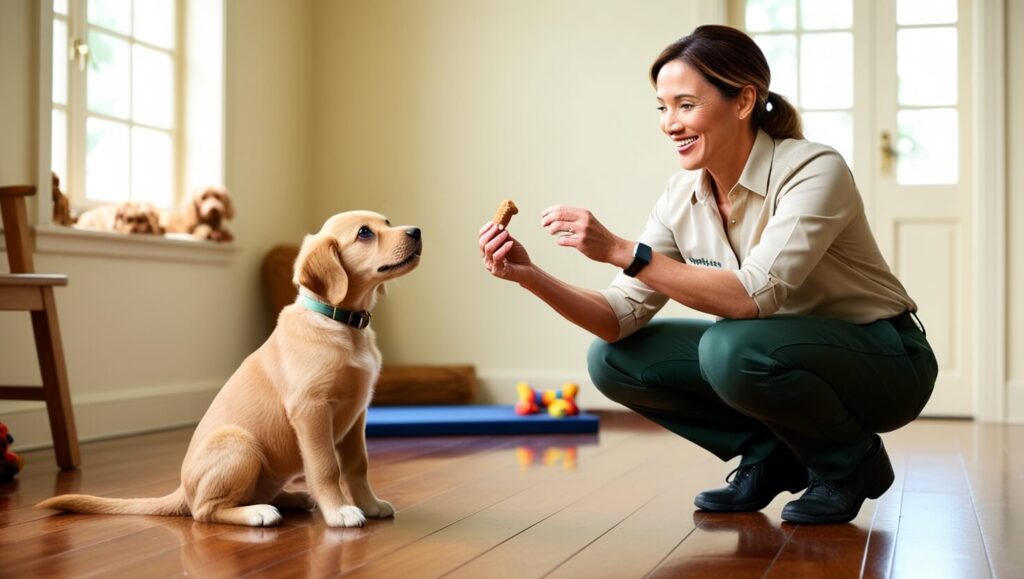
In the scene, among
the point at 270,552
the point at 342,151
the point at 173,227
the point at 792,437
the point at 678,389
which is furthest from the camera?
the point at 342,151

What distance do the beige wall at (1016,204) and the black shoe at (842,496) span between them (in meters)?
2.69

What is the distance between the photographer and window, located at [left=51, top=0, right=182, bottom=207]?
3.84 meters

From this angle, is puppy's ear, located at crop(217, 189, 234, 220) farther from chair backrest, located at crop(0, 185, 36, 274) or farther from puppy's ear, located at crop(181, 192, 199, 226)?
chair backrest, located at crop(0, 185, 36, 274)

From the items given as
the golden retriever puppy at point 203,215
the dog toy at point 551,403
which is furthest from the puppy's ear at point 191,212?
the dog toy at point 551,403

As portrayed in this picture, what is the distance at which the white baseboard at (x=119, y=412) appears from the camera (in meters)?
3.42

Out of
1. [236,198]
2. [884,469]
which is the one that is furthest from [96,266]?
[884,469]

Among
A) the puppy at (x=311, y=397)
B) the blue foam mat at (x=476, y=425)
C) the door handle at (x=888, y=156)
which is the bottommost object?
the blue foam mat at (x=476, y=425)

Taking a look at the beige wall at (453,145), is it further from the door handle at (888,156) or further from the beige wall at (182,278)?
the door handle at (888,156)

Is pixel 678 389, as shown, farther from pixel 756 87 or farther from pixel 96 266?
pixel 96 266

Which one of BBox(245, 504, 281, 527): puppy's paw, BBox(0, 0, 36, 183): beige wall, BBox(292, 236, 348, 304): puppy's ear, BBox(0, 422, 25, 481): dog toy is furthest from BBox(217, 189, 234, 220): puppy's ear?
BBox(245, 504, 281, 527): puppy's paw

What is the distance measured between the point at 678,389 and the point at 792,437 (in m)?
0.31

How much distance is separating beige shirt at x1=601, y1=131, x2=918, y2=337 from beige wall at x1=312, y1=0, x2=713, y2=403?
251 cm

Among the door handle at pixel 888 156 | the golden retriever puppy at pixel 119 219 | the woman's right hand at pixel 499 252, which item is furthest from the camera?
the door handle at pixel 888 156

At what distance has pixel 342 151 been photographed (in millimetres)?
5293
